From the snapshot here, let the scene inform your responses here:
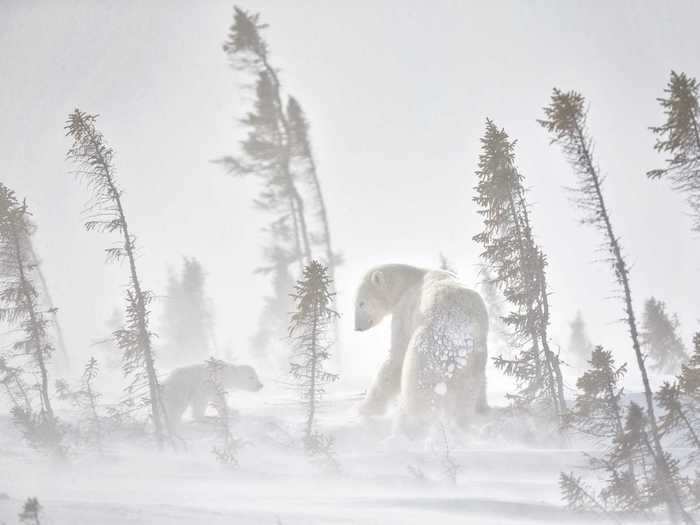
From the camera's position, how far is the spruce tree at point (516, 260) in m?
12.8

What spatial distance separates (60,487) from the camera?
9211 millimetres

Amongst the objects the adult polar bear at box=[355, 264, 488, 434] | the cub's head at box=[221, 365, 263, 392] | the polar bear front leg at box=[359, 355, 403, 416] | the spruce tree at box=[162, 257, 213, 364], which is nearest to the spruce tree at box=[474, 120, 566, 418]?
the adult polar bear at box=[355, 264, 488, 434]

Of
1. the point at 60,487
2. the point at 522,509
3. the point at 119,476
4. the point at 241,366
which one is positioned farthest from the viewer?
the point at 241,366

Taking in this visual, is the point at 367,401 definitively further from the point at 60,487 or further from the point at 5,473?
the point at 5,473

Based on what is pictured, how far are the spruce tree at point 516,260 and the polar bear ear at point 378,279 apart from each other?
2.73m

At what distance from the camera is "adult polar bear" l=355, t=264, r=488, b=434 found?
11633 mm

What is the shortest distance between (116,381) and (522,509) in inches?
1366

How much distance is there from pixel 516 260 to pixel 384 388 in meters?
4.62

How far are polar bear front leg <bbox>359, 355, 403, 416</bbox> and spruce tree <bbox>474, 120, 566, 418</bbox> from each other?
8.36 feet

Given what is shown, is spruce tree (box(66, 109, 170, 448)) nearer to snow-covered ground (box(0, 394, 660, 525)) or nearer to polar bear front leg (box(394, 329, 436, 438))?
snow-covered ground (box(0, 394, 660, 525))

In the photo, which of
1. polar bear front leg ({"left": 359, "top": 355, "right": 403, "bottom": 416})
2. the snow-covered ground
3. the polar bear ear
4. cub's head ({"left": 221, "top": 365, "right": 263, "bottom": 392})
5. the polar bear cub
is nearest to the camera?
the snow-covered ground

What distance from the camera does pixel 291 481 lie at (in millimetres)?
9758

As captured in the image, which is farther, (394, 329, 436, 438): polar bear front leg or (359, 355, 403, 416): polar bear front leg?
(359, 355, 403, 416): polar bear front leg

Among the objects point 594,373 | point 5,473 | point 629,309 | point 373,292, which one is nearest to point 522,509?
point 594,373
